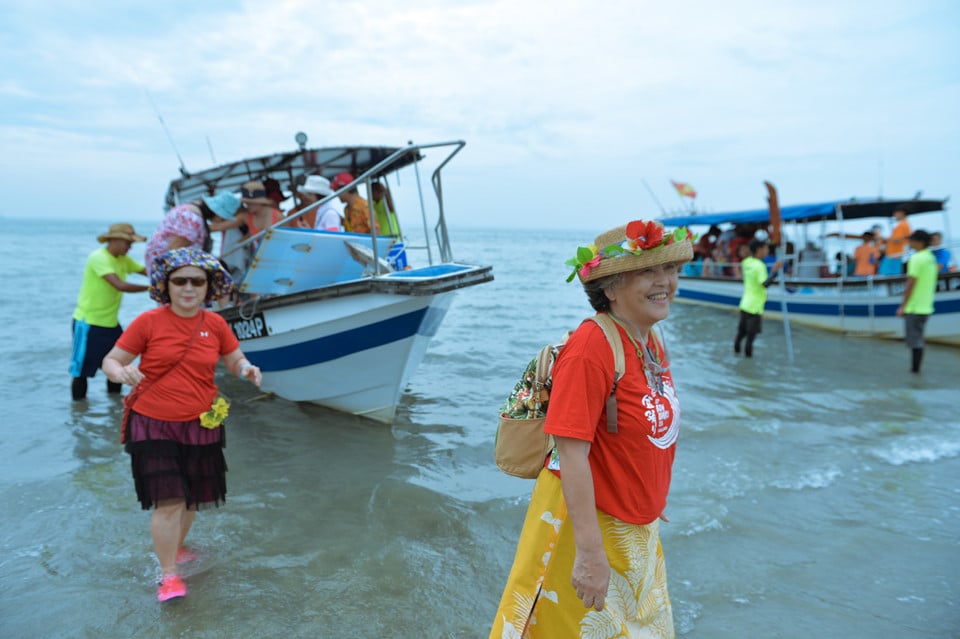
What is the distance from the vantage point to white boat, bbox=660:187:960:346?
41.1ft

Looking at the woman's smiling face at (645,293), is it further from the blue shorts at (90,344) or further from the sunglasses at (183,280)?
the blue shorts at (90,344)

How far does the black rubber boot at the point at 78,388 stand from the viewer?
25.2ft

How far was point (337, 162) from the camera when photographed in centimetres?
836

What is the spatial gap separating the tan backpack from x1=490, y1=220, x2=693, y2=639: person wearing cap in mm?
45

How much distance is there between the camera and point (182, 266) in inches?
136

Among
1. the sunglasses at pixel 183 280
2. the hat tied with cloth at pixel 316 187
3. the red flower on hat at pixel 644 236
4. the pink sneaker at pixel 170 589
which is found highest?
the hat tied with cloth at pixel 316 187

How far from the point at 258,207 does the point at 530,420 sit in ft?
16.9

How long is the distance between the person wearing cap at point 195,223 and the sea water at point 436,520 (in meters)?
1.93

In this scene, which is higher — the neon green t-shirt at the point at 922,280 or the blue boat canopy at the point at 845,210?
the blue boat canopy at the point at 845,210

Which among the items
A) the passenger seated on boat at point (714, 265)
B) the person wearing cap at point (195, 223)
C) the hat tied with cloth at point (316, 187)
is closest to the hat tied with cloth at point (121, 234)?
the person wearing cap at point (195, 223)

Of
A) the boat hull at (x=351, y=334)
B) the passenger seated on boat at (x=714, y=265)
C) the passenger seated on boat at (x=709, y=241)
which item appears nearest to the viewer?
the boat hull at (x=351, y=334)

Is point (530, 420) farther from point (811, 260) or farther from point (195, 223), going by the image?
point (811, 260)

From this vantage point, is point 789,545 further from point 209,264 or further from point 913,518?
point 209,264

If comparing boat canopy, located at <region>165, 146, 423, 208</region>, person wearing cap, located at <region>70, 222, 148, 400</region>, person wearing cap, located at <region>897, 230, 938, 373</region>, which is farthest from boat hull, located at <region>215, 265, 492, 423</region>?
person wearing cap, located at <region>897, 230, 938, 373</region>
